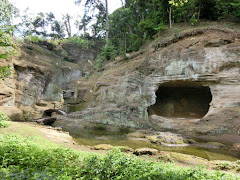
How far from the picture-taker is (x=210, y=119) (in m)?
14.2

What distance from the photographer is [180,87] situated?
20.6m

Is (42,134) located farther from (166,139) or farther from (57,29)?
(57,29)

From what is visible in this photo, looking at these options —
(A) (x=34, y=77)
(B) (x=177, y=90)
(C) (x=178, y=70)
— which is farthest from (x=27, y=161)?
(A) (x=34, y=77)

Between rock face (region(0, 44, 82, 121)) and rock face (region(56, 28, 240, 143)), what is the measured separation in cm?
604

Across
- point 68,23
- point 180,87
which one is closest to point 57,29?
point 68,23

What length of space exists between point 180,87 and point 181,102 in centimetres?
268

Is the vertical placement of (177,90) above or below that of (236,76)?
below

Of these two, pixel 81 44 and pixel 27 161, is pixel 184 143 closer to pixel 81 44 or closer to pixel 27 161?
pixel 27 161

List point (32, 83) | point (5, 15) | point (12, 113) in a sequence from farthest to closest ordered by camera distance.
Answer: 1. point (32, 83)
2. point (12, 113)
3. point (5, 15)

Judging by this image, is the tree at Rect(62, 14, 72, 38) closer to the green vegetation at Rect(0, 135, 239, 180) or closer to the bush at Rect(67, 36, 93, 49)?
the bush at Rect(67, 36, 93, 49)

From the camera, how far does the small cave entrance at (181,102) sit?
67.4 feet

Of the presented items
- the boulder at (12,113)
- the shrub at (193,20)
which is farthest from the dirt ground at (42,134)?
the shrub at (193,20)

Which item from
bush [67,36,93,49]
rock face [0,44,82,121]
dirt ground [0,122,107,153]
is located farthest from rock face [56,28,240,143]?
bush [67,36,93,49]

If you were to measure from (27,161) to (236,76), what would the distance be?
16700mm
